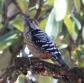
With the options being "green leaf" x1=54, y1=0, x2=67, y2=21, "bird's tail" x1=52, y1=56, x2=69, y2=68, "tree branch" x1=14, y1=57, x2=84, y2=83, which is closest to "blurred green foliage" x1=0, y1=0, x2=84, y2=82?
"green leaf" x1=54, y1=0, x2=67, y2=21

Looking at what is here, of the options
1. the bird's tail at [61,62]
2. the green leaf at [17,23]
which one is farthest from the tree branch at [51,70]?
the green leaf at [17,23]

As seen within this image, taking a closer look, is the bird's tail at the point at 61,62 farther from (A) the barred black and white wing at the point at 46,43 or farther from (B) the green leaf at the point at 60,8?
(B) the green leaf at the point at 60,8

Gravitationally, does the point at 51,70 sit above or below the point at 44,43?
below

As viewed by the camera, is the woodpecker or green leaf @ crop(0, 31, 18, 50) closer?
the woodpecker

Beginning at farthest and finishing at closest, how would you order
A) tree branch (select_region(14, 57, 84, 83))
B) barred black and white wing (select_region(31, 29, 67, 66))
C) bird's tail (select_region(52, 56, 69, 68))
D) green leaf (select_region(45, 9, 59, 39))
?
green leaf (select_region(45, 9, 59, 39)), barred black and white wing (select_region(31, 29, 67, 66)), bird's tail (select_region(52, 56, 69, 68)), tree branch (select_region(14, 57, 84, 83))

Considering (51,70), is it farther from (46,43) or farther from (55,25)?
(55,25)

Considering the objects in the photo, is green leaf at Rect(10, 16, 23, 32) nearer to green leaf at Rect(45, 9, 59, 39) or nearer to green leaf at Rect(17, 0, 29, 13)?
green leaf at Rect(17, 0, 29, 13)

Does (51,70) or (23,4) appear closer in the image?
(51,70)

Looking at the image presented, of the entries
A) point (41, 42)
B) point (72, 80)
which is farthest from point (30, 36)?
point (72, 80)

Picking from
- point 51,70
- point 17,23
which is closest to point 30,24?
point 17,23
